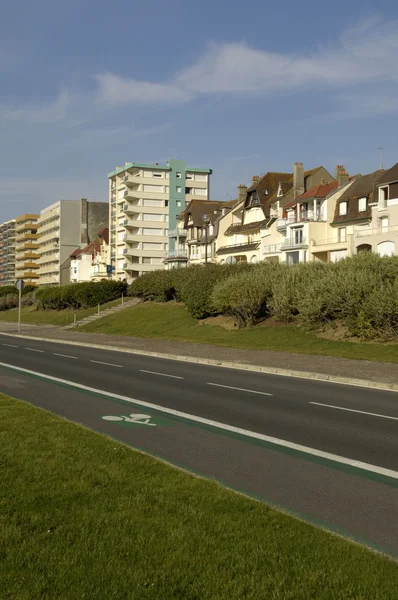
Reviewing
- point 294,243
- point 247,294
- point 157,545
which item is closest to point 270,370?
point 247,294

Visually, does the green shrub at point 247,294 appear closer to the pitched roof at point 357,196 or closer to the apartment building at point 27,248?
the pitched roof at point 357,196

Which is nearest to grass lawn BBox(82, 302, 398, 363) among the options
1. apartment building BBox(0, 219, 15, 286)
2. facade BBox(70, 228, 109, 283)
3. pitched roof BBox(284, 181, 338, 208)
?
pitched roof BBox(284, 181, 338, 208)

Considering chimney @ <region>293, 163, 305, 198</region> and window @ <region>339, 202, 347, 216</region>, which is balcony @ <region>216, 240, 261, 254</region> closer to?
chimney @ <region>293, 163, 305, 198</region>

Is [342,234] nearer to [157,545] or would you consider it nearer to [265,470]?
[265,470]

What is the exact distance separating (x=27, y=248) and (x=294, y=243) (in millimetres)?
115175

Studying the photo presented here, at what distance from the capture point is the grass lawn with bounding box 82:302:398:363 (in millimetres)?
25047

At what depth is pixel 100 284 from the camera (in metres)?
63.0

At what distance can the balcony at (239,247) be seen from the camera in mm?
67250

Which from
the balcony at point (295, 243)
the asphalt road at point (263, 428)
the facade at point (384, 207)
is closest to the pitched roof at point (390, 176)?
the facade at point (384, 207)

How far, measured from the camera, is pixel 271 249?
210ft

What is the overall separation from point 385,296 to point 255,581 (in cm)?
2345

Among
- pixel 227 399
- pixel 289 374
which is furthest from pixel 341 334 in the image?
Result: pixel 227 399

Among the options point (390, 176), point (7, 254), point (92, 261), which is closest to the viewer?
point (390, 176)

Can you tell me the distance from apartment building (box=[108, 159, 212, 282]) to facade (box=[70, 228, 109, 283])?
4.37 m
